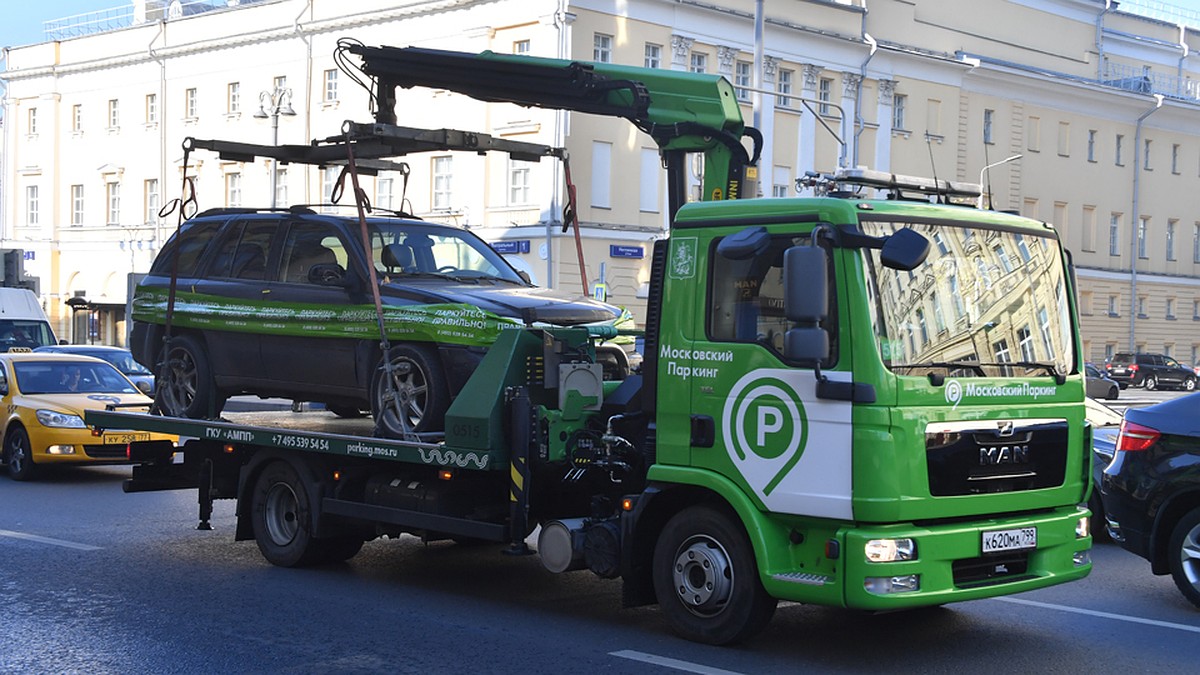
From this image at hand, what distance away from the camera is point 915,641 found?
9398mm

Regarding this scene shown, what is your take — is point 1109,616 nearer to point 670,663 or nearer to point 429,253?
point 670,663

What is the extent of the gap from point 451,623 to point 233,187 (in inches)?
1915

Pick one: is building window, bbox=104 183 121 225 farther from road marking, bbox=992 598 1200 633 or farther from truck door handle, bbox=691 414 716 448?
truck door handle, bbox=691 414 716 448

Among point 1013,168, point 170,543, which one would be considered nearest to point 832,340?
point 170,543

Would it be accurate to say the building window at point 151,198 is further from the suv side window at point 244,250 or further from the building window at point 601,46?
the suv side window at point 244,250

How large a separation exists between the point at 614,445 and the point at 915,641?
211 cm

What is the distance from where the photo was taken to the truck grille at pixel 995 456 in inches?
329

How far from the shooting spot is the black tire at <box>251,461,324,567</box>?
11.6m

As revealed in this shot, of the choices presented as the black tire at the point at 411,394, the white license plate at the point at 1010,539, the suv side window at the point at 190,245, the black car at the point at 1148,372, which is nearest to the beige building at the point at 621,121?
the black car at the point at 1148,372

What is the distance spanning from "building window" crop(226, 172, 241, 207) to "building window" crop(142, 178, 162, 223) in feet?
12.4

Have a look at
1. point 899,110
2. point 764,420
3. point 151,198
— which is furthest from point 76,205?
point 764,420

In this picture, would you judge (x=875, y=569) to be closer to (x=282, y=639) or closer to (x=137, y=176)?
(x=282, y=639)

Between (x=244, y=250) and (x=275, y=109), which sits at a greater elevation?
(x=275, y=109)

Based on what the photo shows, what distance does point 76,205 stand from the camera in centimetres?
6378
